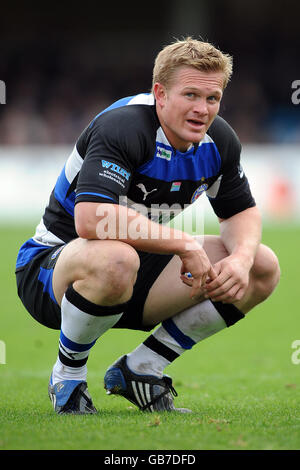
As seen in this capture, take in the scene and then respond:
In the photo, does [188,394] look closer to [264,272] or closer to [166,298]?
[166,298]

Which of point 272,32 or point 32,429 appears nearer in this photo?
point 32,429

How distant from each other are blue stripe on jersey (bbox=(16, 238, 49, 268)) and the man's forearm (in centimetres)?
97

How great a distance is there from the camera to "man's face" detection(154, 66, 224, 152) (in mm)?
3627

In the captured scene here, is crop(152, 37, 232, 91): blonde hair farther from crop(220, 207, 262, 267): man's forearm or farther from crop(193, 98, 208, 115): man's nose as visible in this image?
crop(220, 207, 262, 267): man's forearm

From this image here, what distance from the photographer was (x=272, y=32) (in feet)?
83.4

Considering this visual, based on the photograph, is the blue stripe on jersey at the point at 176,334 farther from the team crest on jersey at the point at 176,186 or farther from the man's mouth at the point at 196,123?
the man's mouth at the point at 196,123

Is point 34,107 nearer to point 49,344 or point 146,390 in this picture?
point 49,344

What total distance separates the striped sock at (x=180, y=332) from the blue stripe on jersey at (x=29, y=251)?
74 cm

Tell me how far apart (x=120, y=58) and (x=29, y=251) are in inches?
852

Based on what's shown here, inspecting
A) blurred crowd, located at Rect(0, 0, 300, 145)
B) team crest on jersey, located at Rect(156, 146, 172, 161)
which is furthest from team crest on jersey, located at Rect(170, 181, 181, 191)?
blurred crowd, located at Rect(0, 0, 300, 145)

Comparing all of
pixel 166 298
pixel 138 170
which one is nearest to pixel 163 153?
pixel 138 170

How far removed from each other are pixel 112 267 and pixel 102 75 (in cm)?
2173

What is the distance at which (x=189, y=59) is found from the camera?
362cm
